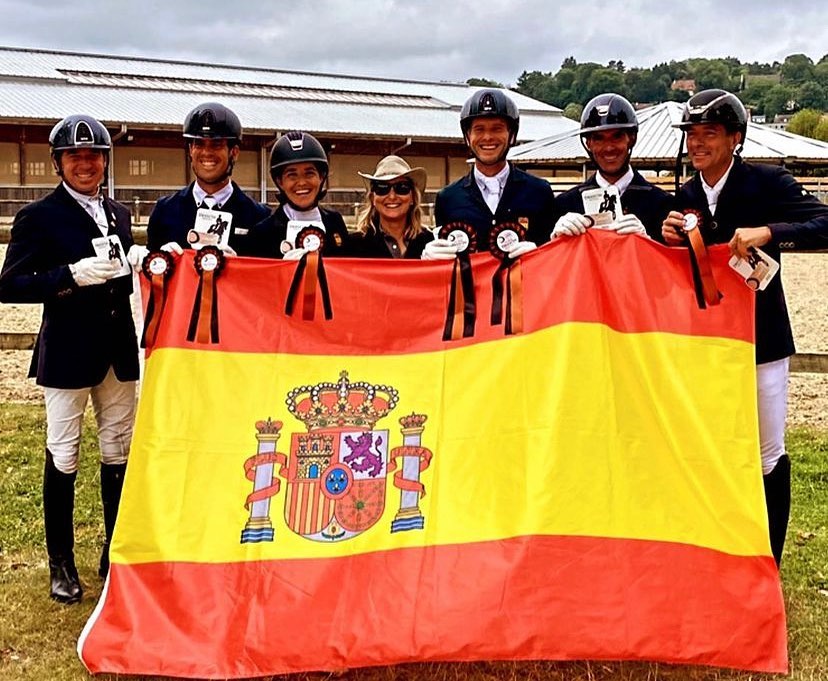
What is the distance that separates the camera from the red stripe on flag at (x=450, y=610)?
155 inches

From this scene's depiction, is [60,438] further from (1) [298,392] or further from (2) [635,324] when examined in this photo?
(2) [635,324]

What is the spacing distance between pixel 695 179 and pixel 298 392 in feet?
7.33

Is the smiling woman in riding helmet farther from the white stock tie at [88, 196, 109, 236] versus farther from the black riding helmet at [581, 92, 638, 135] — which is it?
the black riding helmet at [581, 92, 638, 135]

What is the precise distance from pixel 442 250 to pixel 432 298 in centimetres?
23

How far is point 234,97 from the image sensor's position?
41312 mm

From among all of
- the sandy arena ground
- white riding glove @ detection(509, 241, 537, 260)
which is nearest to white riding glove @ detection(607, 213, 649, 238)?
white riding glove @ detection(509, 241, 537, 260)

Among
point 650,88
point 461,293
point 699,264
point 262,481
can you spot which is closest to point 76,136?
point 262,481

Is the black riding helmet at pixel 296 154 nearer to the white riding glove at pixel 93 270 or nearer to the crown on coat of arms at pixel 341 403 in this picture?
the white riding glove at pixel 93 270

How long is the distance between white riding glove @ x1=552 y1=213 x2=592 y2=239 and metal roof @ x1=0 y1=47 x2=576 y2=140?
1164 inches

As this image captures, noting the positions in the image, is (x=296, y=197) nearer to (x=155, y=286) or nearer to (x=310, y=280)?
(x=310, y=280)

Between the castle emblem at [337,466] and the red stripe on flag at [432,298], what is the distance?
237 mm

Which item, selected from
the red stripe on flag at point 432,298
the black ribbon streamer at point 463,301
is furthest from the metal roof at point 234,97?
the black ribbon streamer at point 463,301

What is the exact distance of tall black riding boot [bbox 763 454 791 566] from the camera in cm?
469

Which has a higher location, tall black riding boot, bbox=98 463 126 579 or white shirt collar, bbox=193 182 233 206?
white shirt collar, bbox=193 182 233 206
